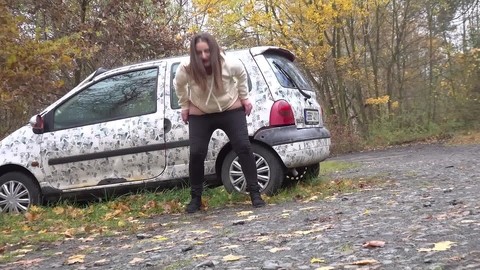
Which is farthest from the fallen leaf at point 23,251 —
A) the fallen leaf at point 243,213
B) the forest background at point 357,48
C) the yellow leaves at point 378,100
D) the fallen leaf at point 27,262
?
the yellow leaves at point 378,100

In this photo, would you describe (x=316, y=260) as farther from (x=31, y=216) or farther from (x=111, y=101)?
(x=111, y=101)

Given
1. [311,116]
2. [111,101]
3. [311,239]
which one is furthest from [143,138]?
[311,239]

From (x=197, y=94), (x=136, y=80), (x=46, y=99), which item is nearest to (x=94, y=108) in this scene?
(x=136, y=80)

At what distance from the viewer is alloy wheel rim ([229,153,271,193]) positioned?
6344 mm

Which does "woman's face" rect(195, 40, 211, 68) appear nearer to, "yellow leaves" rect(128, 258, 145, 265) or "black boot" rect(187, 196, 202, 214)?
"black boot" rect(187, 196, 202, 214)

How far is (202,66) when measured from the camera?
563 cm

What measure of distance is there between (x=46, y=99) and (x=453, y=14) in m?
19.5

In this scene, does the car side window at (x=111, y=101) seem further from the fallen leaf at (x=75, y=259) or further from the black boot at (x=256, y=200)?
the fallen leaf at (x=75, y=259)

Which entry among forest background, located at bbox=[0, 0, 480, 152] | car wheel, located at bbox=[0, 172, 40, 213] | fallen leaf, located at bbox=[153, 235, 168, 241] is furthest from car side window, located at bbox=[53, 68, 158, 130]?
forest background, located at bbox=[0, 0, 480, 152]

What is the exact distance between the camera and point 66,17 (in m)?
12.1

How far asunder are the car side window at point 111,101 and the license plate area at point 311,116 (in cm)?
175

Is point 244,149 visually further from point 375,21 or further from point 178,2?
point 375,21

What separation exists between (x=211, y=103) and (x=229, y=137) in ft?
1.29

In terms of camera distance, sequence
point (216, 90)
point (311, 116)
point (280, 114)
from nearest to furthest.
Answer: point (216, 90) < point (280, 114) < point (311, 116)
